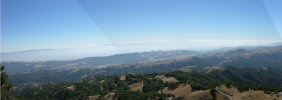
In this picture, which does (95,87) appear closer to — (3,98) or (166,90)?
(166,90)

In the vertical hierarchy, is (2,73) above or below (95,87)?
above

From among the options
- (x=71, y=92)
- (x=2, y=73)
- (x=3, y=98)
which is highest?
(x=2, y=73)

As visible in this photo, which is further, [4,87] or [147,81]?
[147,81]

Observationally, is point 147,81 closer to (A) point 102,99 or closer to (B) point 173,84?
(B) point 173,84

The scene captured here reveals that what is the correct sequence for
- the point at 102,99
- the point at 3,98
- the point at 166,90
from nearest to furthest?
the point at 3,98, the point at 102,99, the point at 166,90

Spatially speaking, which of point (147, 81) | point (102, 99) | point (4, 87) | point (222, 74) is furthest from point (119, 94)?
point (222, 74)

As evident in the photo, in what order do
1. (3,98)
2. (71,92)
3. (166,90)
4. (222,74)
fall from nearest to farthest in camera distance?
(3,98) → (166,90) → (71,92) → (222,74)

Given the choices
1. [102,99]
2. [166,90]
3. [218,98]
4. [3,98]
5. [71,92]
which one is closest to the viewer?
[3,98]

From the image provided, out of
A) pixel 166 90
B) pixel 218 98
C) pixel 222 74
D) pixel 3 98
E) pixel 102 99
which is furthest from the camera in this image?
pixel 222 74

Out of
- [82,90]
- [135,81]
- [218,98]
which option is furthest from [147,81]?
[218,98]
